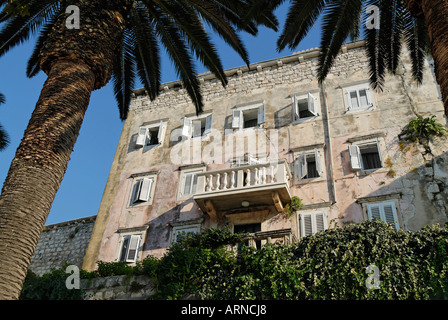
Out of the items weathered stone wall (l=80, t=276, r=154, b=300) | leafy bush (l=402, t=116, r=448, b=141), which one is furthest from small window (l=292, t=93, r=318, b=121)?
weathered stone wall (l=80, t=276, r=154, b=300)

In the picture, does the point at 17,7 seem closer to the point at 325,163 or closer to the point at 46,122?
the point at 46,122

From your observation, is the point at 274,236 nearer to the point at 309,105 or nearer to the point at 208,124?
the point at 309,105

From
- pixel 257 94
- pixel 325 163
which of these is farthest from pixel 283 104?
pixel 325 163

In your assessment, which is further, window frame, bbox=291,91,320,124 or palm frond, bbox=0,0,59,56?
window frame, bbox=291,91,320,124

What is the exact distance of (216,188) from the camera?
16.6 metres

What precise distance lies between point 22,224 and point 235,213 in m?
11.4

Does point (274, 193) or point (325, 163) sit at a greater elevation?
point (325, 163)

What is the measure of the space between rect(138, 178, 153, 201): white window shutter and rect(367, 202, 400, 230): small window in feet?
30.5

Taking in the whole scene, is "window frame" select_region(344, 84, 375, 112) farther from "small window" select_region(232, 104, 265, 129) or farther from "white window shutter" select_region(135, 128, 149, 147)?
"white window shutter" select_region(135, 128, 149, 147)

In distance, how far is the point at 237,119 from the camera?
2000 centimetres

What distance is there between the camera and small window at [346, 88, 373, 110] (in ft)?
60.1

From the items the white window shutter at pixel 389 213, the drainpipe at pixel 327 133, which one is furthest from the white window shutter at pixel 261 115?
the white window shutter at pixel 389 213

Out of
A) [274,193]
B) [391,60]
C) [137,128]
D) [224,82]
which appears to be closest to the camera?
[391,60]

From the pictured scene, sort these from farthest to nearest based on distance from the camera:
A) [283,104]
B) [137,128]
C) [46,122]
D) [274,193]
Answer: [137,128]
[283,104]
[274,193]
[46,122]
